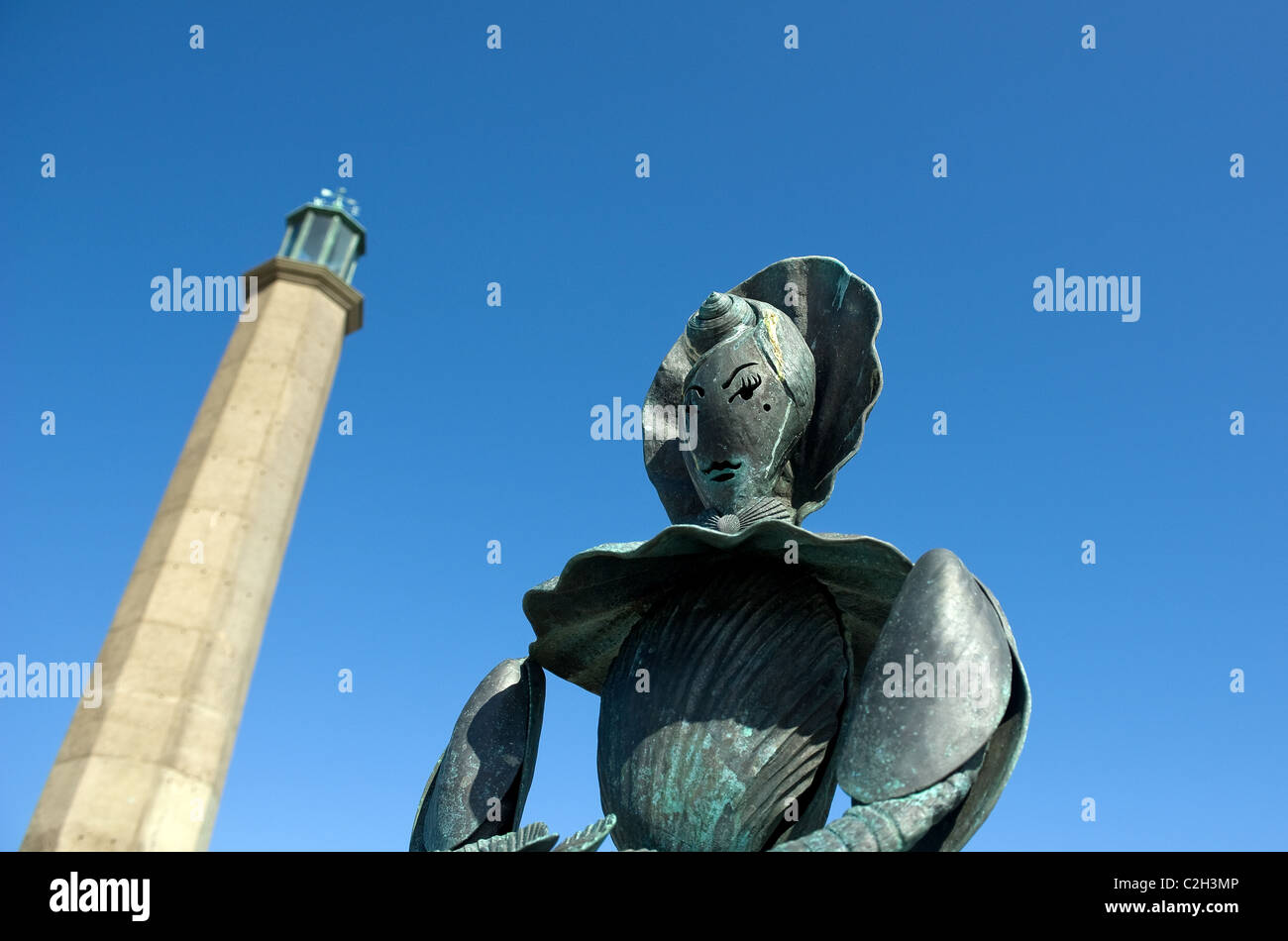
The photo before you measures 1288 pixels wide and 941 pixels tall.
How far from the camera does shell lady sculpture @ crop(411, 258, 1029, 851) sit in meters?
3.27

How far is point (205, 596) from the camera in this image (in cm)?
2484

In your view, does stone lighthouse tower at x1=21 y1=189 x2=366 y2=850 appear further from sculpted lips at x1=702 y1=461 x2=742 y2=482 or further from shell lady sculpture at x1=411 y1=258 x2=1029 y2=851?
sculpted lips at x1=702 y1=461 x2=742 y2=482

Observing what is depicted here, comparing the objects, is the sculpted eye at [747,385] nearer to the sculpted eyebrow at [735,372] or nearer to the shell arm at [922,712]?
Result: the sculpted eyebrow at [735,372]

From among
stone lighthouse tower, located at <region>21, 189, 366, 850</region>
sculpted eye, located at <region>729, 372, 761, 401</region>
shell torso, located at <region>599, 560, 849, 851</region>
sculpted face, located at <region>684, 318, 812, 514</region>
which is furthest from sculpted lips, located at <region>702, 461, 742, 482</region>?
stone lighthouse tower, located at <region>21, 189, 366, 850</region>

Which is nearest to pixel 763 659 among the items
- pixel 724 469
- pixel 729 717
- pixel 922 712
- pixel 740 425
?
pixel 729 717

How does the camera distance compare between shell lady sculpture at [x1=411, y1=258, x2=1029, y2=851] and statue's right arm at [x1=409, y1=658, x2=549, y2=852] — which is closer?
shell lady sculpture at [x1=411, y1=258, x2=1029, y2=851]

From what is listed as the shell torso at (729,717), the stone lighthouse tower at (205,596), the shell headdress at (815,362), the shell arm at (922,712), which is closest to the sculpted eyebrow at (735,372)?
the shell headdress at (815,362)

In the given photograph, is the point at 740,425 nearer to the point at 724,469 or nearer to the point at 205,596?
the point at 724,469

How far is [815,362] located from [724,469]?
793 mm
